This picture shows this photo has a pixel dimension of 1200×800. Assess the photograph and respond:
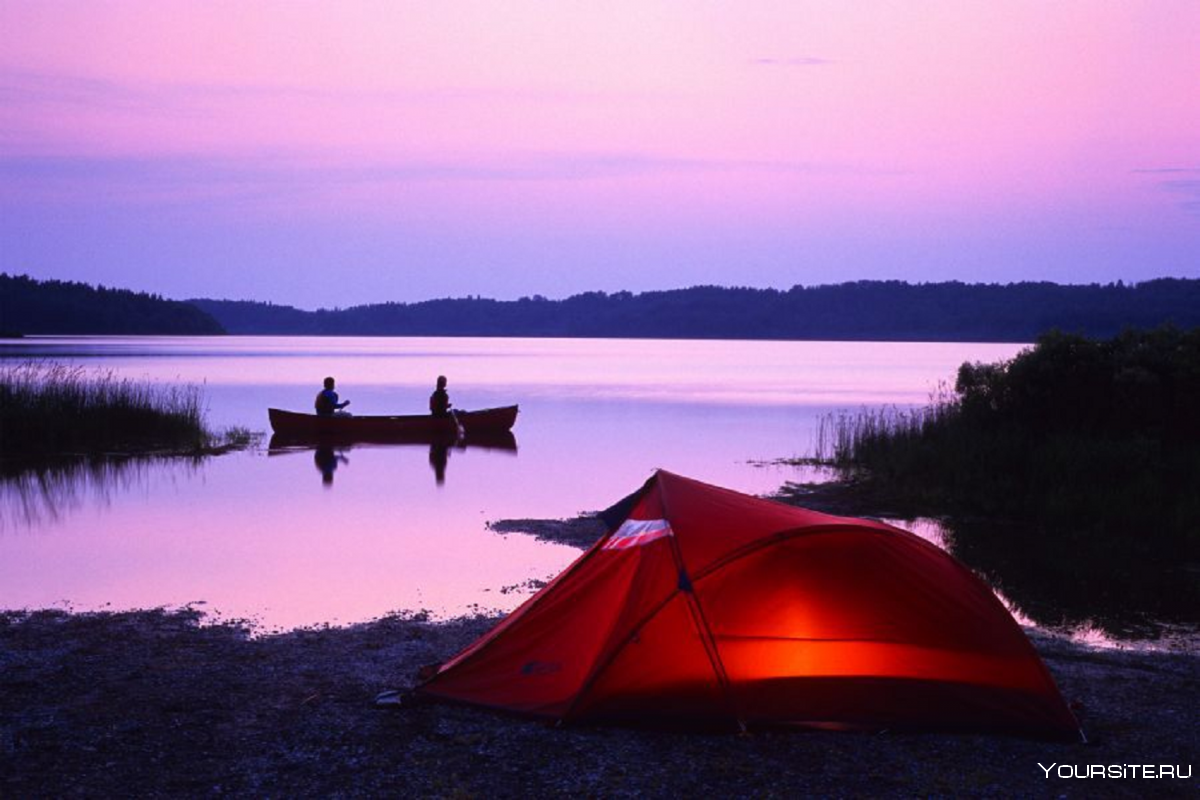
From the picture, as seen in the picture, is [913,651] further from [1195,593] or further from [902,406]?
[902,406]

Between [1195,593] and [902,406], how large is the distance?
34845mm

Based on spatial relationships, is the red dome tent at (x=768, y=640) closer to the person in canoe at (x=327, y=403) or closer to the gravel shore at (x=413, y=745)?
the gravel shore at (x=413, y=745)

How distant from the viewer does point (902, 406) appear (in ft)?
153

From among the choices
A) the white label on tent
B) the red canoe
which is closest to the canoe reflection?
the red canoe

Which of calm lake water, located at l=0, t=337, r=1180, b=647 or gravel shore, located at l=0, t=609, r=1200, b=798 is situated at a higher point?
gravel shore, located at l=0, t=609, r=1200, b=798

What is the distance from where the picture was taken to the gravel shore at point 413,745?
6.22 meters

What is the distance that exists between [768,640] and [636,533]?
1.11 m

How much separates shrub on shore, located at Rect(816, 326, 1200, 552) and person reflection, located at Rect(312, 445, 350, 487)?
10060mm

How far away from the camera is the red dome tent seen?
724 centimetres

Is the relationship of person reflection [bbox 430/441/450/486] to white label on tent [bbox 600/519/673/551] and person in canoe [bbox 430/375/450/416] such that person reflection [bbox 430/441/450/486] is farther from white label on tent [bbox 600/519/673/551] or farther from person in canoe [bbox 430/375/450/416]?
white label on tent [bbox 600/519/673/551]

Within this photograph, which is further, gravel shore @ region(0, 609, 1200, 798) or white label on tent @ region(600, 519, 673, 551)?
white label on tent @ region(600, 519, 673, 551)

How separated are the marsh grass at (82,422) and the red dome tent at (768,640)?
19.2 m

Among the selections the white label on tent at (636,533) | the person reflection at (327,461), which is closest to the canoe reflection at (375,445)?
the person reflection at (327,461)

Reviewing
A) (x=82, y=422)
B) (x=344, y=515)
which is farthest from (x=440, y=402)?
(x=344, y=515)
